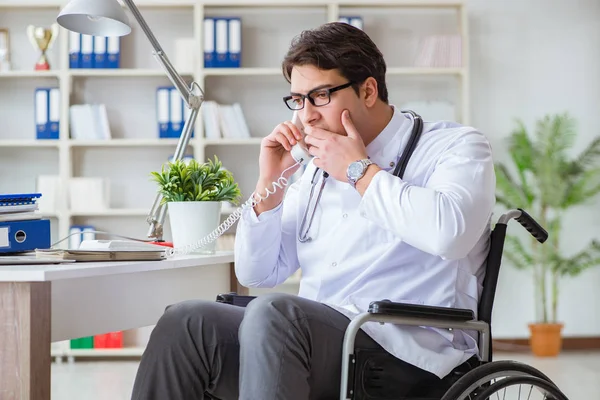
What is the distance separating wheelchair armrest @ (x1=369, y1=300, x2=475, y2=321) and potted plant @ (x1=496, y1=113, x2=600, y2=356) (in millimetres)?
3521

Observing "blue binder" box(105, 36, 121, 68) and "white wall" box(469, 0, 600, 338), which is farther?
"white wall" box(469, 0, 600, 338)

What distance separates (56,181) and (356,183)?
3.75m

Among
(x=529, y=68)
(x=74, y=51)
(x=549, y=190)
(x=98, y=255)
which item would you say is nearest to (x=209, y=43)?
(x=74, y=51)

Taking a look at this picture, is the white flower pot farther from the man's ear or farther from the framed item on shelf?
the framed item on shelf

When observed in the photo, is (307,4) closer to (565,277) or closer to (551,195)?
(551,195)

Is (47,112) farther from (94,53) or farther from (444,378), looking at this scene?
(444,378)

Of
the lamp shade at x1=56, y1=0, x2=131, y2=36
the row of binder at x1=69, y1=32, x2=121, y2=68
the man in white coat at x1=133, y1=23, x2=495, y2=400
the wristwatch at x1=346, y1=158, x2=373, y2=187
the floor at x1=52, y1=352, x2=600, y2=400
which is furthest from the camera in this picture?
the row of binder at x1=69, y1=32, x2=121, y2=68

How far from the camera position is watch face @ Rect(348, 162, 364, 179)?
5.22ft

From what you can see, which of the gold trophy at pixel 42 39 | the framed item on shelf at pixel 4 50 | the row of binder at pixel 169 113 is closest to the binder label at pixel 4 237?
the row of binder at pixel 169 113

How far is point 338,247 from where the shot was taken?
171cm

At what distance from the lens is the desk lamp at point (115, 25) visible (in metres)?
2.28

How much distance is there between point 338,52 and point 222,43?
3365 millimetres

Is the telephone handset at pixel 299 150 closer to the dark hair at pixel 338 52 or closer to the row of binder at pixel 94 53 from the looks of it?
the dark hair at pixel 338 52

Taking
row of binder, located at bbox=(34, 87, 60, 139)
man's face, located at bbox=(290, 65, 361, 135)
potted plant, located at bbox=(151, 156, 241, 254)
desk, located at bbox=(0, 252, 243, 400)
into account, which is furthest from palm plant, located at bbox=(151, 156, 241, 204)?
row of binder, located at bbox=(34, 87, 60, 139)
